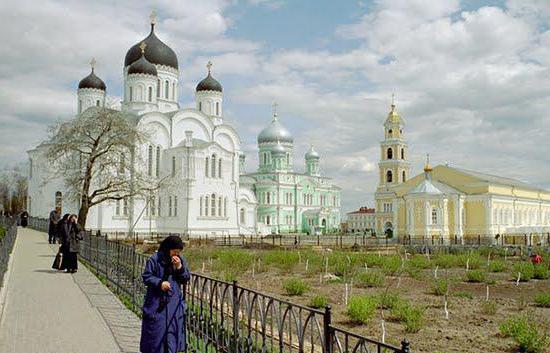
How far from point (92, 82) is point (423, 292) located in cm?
4384

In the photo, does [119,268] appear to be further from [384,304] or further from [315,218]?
[315,218]

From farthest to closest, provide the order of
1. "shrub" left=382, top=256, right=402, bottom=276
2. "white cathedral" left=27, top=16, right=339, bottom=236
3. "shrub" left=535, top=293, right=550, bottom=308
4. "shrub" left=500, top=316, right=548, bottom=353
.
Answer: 1. "white cathedral" left=27, top=16, right=339, bottom=236
2. "shrub" left=382, top=256, right=402, bottom=276
3. "shrub" left=535, top=293, right=550, bottom=308
4. "shrub" left=500, top=316, right=548, bottom=353

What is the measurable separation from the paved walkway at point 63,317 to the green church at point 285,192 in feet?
177

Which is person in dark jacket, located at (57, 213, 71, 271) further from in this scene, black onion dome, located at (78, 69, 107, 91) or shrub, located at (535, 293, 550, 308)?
black onion dome, located at (78, 69, 107, 91)

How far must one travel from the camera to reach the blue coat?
18.0ft

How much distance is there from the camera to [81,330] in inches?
334

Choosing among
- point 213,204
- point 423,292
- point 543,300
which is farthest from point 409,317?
point 213,204

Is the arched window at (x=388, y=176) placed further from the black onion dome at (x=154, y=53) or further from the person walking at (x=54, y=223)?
the person walking at (x=54, y=223)

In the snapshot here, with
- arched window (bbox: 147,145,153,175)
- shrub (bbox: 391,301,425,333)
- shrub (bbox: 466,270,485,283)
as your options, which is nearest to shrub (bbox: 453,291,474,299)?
shrub (bbox: 466,270,485,283)

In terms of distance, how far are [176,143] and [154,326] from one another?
135 feet

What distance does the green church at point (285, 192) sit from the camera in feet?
235

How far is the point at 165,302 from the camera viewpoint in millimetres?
5570

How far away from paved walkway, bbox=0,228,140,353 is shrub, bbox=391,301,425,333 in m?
4.70

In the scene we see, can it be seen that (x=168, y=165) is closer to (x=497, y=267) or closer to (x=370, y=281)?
(x=497, y=267)
